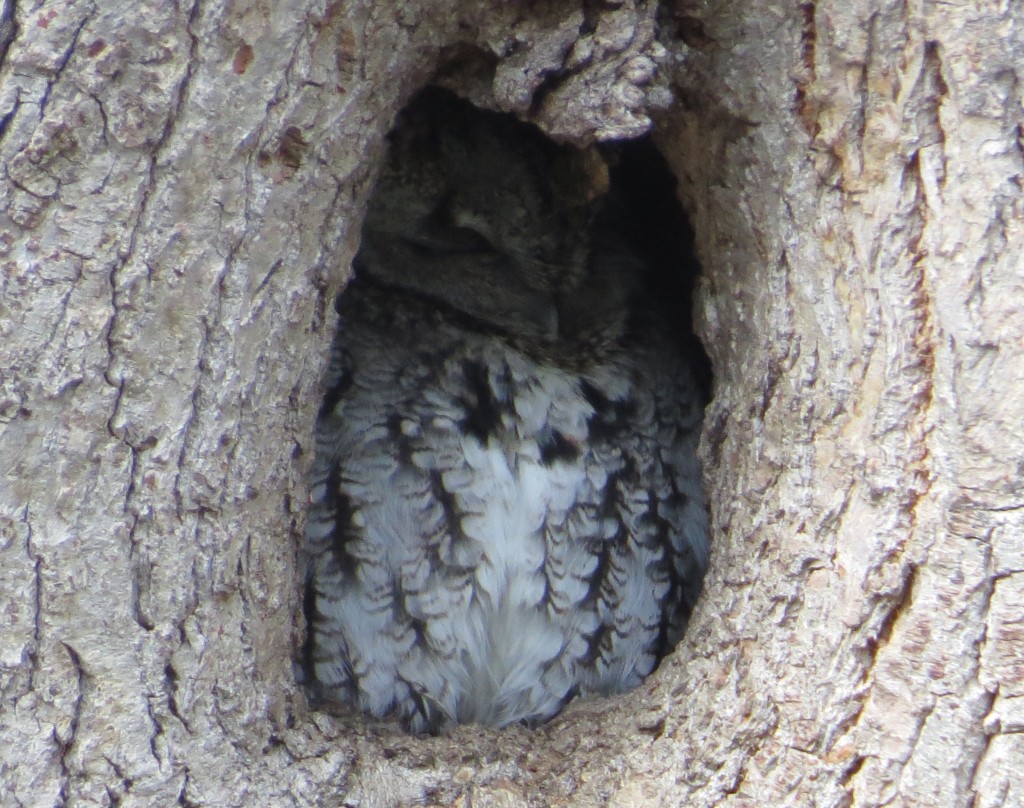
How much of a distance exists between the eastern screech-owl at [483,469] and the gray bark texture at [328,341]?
1.28 feet

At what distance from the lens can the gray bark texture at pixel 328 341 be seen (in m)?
1.08

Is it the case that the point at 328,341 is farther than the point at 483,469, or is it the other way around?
the point at 483,469

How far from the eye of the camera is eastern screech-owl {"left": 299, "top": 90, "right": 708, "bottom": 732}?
5.68ft


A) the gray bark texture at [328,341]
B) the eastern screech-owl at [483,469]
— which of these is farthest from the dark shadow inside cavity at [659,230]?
the gray bark texture at [328,341]

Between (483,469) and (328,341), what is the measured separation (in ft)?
1.63

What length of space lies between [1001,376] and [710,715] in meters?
0.50

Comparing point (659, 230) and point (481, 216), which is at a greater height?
point (659, 230)

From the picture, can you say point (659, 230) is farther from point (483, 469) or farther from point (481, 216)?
point (483, 469)

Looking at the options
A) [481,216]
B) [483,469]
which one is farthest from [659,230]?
[483,469]

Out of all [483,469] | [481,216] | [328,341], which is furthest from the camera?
[481,216]

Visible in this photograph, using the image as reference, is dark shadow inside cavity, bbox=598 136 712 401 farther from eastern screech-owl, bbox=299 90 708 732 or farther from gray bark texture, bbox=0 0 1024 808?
gray bark texture, bbox=0 0 1024 808

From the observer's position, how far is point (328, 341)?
132 cm

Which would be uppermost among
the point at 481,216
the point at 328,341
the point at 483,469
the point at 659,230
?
the point at 659,230

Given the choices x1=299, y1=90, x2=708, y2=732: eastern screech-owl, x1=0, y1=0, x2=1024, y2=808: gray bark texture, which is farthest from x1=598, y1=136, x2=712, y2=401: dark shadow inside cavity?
x1=0, y1=0, x2=1024, y2=808: gray bark texture
